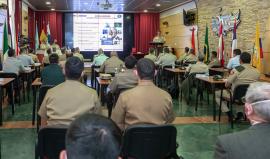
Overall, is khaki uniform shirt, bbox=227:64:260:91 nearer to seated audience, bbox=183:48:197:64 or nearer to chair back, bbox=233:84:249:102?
chair back, bbox=233:84:249:102

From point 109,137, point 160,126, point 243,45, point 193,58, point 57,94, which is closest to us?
point 109,137

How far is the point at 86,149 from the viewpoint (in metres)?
1.14

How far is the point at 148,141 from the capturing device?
2805 millimetres

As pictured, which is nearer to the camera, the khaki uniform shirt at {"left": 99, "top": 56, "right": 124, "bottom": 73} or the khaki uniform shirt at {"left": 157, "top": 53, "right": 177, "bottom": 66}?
the khaki uniform shirt at {"left": 99, "top": 56, "right": 124, "bottom": 73}

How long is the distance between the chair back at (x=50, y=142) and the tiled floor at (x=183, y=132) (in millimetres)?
1735

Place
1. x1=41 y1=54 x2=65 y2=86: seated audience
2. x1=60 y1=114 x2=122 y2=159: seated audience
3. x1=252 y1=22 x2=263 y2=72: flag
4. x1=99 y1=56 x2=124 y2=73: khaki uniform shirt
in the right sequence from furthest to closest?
x1=99 y1=56 x2=124 y2=73: khaki uniform shirt, x1=252 y1=22 x2=263 y2=72: flag, x1=41 y1=54 x2=65 y2=86: seated audience, x1=60 y1=114 x2=122 y2=159: seated audience

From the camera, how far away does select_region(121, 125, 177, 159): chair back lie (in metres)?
2.74

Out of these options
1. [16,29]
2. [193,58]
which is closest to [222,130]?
[193,58]

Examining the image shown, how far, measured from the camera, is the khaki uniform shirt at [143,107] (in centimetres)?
303

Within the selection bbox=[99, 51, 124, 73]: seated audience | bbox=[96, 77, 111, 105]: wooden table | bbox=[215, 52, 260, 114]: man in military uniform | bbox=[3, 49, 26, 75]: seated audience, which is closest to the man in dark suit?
bbox=[215, 52, 260, 114]: man in military uniform

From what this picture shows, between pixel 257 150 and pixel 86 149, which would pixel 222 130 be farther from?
pixel 86 149

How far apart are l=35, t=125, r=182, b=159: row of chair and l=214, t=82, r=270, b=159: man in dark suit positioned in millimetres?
940

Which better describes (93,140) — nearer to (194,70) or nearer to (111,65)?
(194,70)

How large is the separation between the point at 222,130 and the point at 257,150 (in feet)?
14.0
